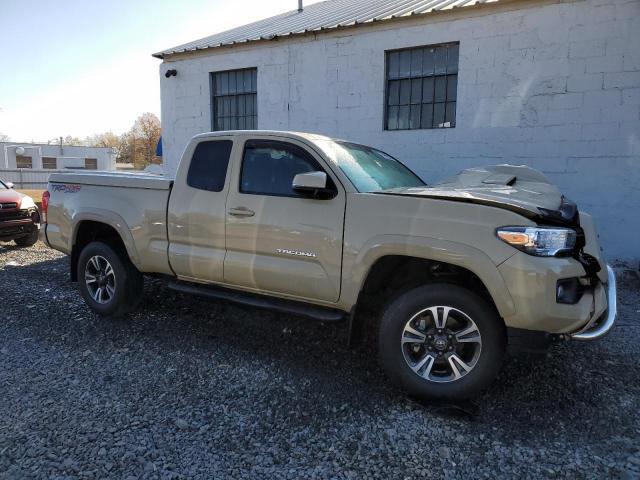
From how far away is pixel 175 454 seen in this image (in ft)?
8.66

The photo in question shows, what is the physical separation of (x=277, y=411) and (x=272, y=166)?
2.02 meters

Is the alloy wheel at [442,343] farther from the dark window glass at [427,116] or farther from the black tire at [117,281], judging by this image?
the dark window glass at [427,116]

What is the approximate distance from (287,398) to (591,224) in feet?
8.79

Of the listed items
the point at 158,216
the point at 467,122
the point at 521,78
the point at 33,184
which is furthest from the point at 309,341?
the point at 33,184

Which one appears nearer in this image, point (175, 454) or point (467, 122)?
point (175, 454)

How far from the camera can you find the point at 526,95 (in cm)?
752

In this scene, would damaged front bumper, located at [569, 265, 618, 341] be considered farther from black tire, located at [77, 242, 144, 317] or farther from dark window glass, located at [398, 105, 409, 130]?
dark window glass, located at [398, 105, 409, 130]

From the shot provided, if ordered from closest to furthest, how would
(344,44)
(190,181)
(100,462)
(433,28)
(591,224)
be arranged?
(100,462) → (591,224) → (190,181) → (433,28) → (344,44)

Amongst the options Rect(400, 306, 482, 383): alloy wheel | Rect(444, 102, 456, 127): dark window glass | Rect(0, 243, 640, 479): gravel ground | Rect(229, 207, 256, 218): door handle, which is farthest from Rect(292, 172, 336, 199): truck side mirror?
Rect(444, 102, 456, 127): dark window glass

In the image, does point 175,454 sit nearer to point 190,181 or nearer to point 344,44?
point 190,181

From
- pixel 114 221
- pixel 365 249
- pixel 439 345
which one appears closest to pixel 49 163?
pixel 114 221

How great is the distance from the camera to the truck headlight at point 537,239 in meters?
2.88

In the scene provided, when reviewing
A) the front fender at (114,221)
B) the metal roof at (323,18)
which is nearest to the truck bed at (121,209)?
the front fender at (114,221)

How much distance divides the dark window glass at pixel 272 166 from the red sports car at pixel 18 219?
7.06m
